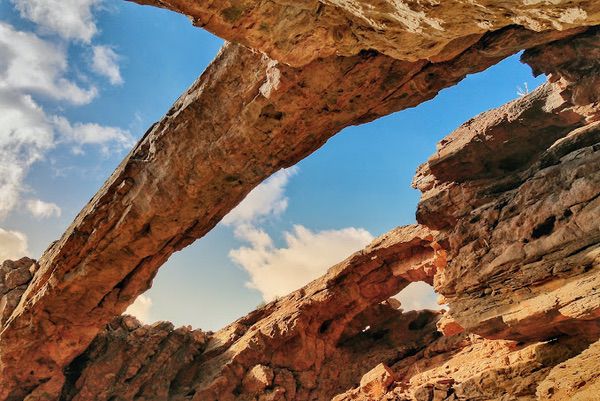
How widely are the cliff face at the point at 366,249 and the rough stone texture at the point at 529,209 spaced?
8 centimetres

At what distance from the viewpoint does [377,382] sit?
2097 cm

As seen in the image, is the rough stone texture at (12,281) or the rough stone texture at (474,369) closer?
the rough stone texture at (474,369)

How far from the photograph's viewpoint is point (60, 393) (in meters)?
23.5

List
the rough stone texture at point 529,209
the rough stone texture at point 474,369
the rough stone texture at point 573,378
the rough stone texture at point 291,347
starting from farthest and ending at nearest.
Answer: the rough stone texture at point 291,347 → the rough stone texture at point 474,369 → the rough stone texture at point 529,209 → the rough stone texture at point 573,378

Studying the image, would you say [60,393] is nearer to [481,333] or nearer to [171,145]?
[171,145]

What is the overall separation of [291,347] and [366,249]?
28.0ft

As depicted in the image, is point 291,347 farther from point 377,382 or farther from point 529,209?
point 529,209

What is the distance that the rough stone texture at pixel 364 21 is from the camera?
18.1 ft

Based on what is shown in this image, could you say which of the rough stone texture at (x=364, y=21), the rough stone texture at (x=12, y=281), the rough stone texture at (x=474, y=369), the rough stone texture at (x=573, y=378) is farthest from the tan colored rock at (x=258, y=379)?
the rough stone texture at (x=364, y=21)

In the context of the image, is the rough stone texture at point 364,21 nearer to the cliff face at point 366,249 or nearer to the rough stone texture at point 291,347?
the cliff face at point 366,249

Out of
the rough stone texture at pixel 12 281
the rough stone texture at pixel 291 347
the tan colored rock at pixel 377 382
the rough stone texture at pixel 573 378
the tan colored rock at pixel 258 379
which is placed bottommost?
the rough stone texture at pixel 573 378

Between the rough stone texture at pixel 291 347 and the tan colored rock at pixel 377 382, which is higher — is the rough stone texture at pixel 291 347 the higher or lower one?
the higher one

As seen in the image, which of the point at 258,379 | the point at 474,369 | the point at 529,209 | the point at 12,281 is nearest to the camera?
the point at 529,209

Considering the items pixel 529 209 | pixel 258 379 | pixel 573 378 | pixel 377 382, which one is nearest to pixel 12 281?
pixel 258 379
